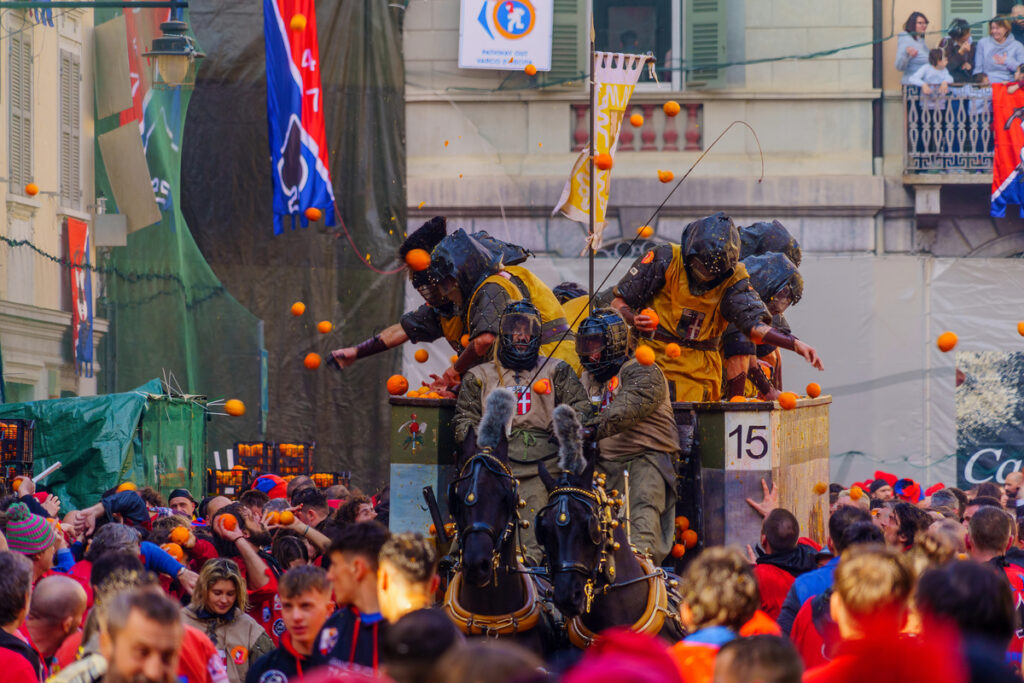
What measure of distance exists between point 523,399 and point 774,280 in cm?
295

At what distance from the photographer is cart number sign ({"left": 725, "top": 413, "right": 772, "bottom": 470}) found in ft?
33.2

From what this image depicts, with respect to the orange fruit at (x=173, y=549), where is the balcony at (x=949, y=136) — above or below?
above

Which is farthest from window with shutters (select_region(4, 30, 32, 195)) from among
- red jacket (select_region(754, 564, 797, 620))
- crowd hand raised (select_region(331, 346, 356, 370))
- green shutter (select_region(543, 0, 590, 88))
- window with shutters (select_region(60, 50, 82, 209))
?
red jacket (select_region(754, 564, 797, 620))

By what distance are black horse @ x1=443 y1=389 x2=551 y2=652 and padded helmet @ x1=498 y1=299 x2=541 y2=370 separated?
1493 millimetres

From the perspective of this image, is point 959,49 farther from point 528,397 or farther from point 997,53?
point 528,397

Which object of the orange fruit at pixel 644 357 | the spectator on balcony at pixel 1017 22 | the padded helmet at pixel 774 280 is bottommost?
the orange fruit at pixel 644 357

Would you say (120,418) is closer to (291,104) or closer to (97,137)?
(97,137)

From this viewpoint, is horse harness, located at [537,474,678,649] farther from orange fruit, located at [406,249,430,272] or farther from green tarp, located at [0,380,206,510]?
green tarp, located at [0,380,206,510]

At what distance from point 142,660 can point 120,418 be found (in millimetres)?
10608

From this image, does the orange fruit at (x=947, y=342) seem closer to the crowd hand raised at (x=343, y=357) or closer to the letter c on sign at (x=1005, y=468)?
the crowd hand raised at (x=343, y=357)

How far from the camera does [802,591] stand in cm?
687

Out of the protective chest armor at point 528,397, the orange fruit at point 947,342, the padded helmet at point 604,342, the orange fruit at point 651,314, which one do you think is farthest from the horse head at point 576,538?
the orange fruit at point 947,342

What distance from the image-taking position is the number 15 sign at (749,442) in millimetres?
10125

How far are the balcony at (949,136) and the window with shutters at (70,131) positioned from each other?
9.94 metres
